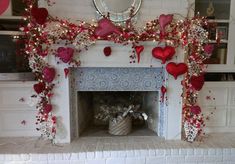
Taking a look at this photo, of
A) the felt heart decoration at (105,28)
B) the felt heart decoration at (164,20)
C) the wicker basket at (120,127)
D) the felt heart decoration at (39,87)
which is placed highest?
the felt heart decoration at (164,20)

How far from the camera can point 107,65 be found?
2.29 metres

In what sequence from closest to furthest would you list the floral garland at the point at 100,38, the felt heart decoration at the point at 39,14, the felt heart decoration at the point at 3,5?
the felt heart decoration at the point at 39,14
the floral garland at the point at 100,38
the felt heart decoration at the point at 3,5

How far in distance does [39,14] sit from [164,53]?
→ 4.05 ft

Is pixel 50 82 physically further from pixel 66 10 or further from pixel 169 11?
pixel 169 11

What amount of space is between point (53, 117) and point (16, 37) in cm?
93

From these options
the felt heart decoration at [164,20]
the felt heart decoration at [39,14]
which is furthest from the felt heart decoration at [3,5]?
the felt heart decoration at [164,20]

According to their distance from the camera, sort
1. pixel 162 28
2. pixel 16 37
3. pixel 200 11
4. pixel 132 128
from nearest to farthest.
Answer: pixel 162 28 → pixel 16 37 → pixel 200 11 → pixel 132 128

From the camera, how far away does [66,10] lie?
2.28 m

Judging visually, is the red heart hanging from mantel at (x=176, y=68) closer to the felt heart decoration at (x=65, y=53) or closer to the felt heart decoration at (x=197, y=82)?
the felt heart decoration at (x=197, y=82)

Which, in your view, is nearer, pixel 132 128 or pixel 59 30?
pixel 59 30

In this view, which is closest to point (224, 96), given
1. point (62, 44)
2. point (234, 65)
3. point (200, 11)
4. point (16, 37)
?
point (234, 65)

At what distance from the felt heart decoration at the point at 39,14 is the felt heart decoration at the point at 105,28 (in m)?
0.49

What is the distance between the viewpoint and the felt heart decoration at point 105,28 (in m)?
2.12

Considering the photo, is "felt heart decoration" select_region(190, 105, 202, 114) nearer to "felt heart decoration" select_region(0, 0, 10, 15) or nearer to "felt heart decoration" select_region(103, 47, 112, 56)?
"felt heart decoration" select_region(103, 47, 112, 56)
